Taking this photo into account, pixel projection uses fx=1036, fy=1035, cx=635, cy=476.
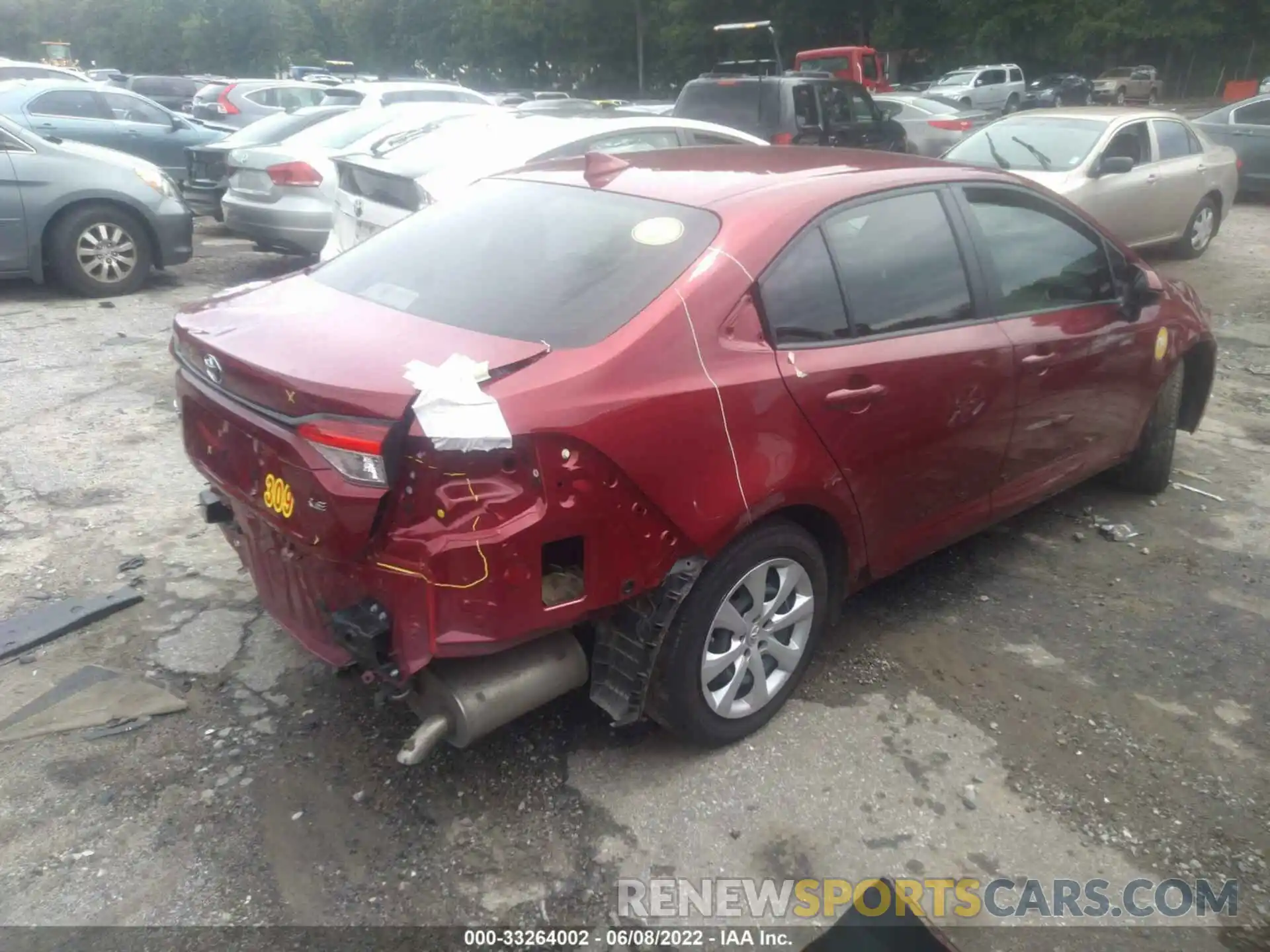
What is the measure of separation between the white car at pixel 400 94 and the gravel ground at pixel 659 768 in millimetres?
10281

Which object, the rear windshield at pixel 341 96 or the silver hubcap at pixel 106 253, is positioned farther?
the rear windshield at pixel 341 96

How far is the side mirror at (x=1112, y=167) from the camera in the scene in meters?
9.06

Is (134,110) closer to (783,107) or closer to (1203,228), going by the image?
(783,107)

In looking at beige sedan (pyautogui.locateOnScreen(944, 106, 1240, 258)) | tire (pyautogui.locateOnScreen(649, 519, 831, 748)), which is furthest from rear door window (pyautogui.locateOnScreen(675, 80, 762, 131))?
tire (pyautogui.locateOnScreen(649, 519, 831, 748))

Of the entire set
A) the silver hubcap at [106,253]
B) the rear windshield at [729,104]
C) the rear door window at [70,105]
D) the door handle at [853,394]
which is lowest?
the silver hubcap at [106,253]

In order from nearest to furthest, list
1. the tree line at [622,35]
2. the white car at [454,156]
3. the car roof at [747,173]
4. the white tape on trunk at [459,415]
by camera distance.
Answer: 1. the white tape on trunk at [459,415]
2. the car roof at [747,173]
3. the white car at [454,156]
4. the tree line at [622,35]

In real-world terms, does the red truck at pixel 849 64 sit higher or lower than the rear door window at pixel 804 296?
higher

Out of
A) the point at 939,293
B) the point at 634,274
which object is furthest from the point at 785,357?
the point at 939,293

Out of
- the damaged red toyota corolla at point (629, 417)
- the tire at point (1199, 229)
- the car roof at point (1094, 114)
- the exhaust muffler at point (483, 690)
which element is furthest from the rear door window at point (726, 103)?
the exhaust muffler at point (483, 690)

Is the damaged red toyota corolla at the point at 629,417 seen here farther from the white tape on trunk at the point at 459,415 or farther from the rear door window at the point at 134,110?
the rear door window at the point at 134,110

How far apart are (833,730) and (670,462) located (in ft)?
3.87

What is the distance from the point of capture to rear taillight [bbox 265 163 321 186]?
849 centimetres

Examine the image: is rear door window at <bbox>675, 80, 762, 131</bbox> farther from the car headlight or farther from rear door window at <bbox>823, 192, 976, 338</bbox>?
rear door window at <bbox>823, 192, 976, 338</bbox>

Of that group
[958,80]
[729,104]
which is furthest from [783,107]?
[958,80]
